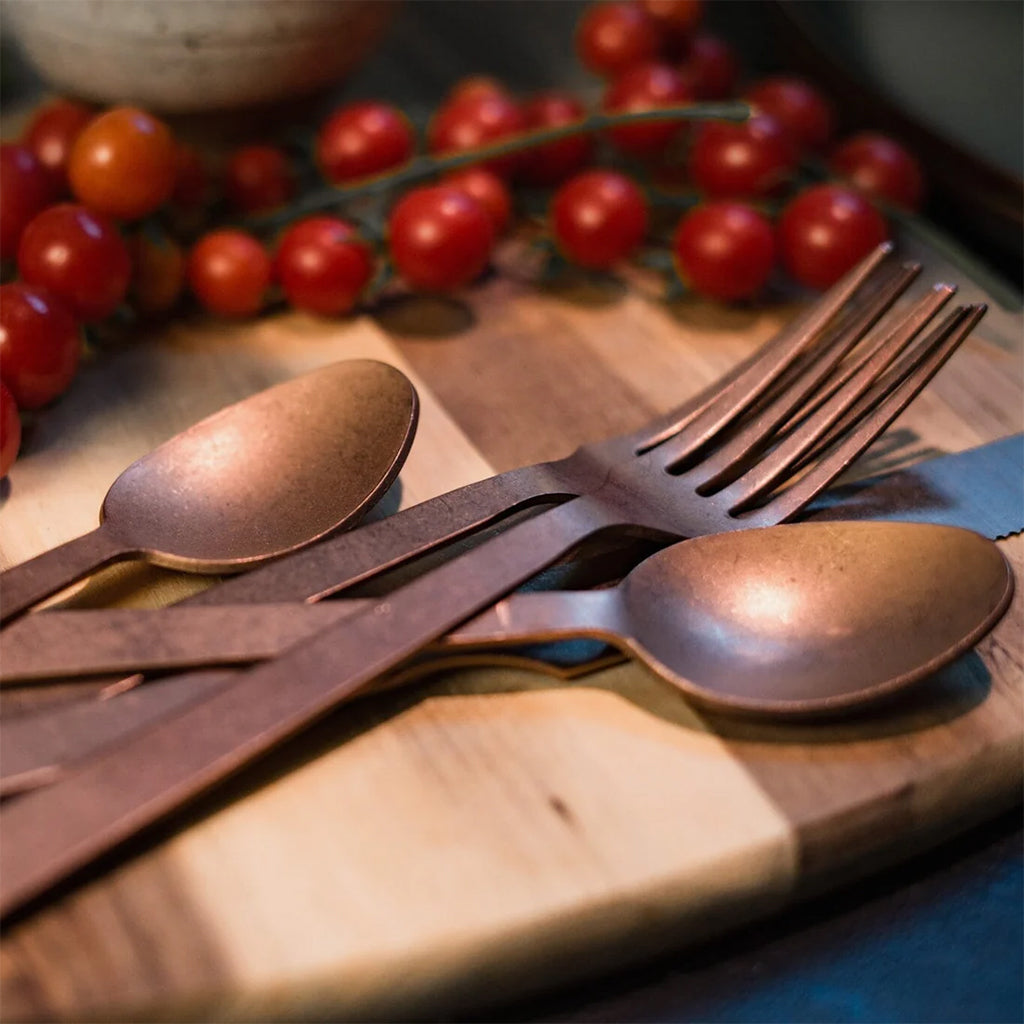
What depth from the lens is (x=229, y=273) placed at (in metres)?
0.79

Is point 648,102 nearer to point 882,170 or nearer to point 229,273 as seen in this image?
point 882,170

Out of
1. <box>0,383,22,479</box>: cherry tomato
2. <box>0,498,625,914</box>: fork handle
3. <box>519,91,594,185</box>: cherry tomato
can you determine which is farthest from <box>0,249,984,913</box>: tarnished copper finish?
<box>519,91,594,185</box>: cherry tomato

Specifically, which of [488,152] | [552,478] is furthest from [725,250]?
[552,478]

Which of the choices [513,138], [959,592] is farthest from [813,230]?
[959,592]

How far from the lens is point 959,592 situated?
0.51 meters

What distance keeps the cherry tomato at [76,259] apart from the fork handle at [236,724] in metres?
0.37

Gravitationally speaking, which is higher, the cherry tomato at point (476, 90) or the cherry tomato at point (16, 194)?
the cherry tomato at point (476, 90)

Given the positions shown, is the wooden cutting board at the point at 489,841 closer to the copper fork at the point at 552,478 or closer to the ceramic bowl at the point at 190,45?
the copper fork at the point at 552,478

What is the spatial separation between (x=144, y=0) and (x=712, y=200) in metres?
0.44

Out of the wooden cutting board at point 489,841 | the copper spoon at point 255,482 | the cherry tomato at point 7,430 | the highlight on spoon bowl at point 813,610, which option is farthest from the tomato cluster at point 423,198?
the highlight on spoon bowl at point 813,610

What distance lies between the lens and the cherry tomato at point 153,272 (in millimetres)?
794

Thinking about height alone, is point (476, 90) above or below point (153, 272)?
above

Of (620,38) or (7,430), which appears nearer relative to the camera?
(7,430)

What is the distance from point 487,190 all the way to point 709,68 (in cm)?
29
